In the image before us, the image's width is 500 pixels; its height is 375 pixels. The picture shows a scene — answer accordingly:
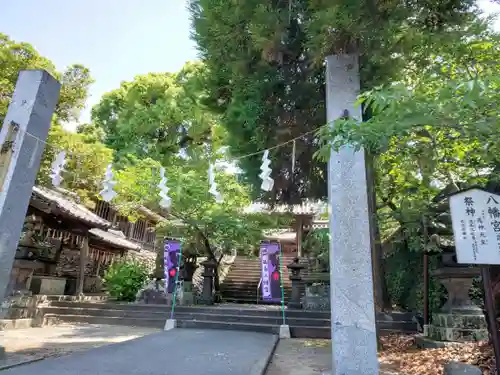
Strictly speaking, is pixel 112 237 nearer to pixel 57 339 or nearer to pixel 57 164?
pixel 57 339

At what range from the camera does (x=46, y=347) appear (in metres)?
6.22

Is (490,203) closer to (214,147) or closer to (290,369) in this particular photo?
(290,369)

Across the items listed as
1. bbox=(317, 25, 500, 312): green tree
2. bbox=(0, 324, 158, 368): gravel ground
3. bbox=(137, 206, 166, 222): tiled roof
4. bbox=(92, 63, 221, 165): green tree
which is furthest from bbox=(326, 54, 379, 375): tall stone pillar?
bbox=(137, 206, 166, 222): tiled roof

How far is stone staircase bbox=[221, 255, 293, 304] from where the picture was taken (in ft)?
54.7

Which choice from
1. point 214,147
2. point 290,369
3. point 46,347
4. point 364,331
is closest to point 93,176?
point 214,147

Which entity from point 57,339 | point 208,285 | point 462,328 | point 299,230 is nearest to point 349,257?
point 462,328

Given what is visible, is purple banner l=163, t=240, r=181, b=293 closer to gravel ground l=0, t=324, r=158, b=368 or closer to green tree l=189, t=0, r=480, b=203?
gravel ground l=0, t=324, r=158, b=368

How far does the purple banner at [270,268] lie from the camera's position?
11.4 meters

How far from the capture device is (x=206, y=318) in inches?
405

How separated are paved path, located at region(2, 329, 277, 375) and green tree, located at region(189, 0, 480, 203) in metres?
3.17

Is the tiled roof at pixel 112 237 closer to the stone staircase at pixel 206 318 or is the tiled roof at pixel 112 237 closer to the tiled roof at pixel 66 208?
the tiled roof at pixel 66 208

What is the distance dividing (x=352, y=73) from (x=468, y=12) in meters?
1.79

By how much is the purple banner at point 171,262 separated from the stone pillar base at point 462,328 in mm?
8421

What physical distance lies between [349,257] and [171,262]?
356 inches
